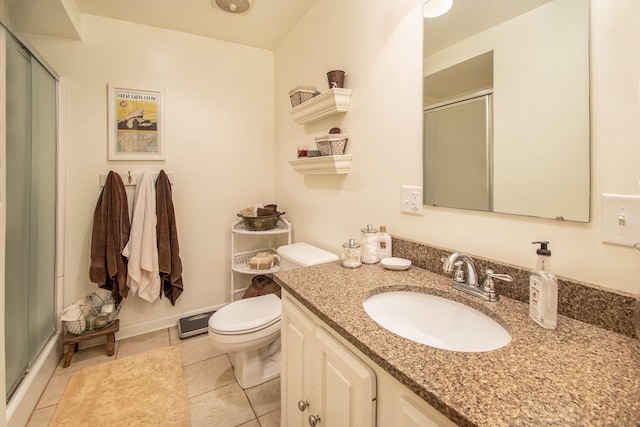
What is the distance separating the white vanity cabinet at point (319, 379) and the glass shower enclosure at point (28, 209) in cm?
132

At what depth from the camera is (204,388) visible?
174cm

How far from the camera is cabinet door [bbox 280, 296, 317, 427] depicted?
3.33 feet

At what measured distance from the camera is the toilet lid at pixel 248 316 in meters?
1.62

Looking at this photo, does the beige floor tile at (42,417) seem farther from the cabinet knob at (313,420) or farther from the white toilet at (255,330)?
the cabinet knob at (313,420)

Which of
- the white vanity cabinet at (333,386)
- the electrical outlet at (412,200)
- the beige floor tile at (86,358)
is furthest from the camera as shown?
the beige floor tile at (86,358)

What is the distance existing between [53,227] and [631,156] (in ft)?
9.25

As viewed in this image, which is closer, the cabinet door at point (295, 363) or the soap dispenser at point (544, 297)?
the soap dispenser at point (544, 297)

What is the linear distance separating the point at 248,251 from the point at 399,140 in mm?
1769

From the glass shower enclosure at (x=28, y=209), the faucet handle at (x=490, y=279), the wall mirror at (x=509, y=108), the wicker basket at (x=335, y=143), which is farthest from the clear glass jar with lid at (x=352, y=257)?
the glass shower enclosure at (x=28, y=209)

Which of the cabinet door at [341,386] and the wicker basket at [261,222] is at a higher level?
the wicker basket at [261,222]

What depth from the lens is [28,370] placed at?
5.24ft

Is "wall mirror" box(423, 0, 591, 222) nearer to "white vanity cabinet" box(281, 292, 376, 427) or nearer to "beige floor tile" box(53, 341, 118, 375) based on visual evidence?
"white vanity cabinet" box(281, 292, 376, 427)

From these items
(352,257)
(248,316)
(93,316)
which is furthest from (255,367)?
(93,316)

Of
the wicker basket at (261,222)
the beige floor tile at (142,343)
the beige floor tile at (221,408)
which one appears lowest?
the beige floor tile at (221,408)
